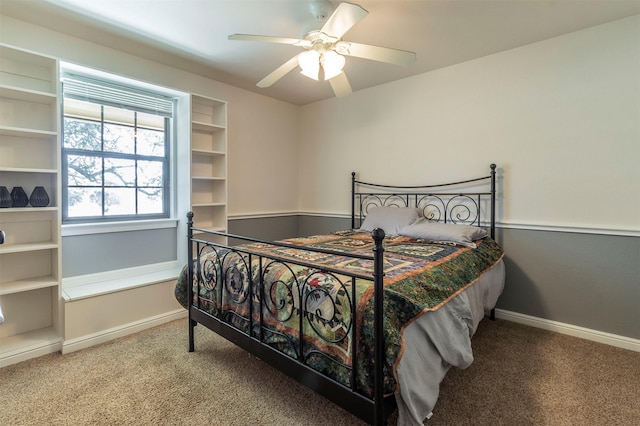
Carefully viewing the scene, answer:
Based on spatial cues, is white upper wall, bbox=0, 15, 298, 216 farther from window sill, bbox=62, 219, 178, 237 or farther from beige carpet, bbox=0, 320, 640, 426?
beige carpet, bbox=0, 320, 640, 426

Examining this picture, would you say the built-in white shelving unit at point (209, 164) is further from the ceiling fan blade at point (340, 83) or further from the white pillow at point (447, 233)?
the white pillow at point (447, 233)

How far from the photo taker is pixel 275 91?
12.7 feet

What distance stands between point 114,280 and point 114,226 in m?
0.48

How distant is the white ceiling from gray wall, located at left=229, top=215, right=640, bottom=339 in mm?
1627

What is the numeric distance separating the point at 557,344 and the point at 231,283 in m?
2.48

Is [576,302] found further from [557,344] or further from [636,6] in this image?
[636,6]

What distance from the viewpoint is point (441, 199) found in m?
3.26

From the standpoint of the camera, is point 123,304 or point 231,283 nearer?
point 231,283

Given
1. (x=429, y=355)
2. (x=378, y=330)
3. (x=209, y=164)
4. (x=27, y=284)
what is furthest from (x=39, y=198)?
(x=429, y=355)

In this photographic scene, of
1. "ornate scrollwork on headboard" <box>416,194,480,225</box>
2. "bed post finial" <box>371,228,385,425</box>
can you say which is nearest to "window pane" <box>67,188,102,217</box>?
"bed post finial" <box>371,228,385,425</box>

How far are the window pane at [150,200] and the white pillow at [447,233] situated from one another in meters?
2.48

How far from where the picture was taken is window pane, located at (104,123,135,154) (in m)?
2.90

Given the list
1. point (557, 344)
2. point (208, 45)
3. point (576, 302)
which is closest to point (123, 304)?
point (208, 45)

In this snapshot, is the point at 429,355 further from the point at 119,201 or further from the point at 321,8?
the point at 119,201
